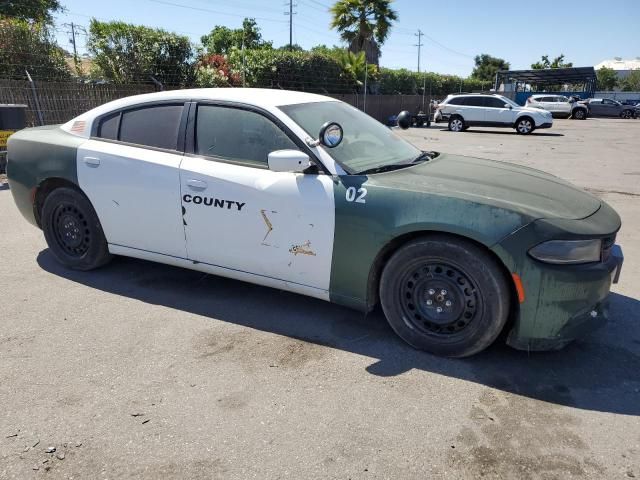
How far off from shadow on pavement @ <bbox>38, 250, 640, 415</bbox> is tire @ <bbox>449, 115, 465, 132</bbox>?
836 inches

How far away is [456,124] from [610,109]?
64.5 feet

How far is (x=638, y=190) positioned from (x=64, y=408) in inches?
373

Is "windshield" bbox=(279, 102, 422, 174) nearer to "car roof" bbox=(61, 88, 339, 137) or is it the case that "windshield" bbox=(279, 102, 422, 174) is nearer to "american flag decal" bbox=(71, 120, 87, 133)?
"car roof" bbox=(61, 88, 339, 137)

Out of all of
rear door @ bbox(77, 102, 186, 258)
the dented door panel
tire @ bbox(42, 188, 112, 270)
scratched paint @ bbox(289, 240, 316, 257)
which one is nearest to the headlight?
the dented door panel

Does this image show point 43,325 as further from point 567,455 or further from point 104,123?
point 567,455

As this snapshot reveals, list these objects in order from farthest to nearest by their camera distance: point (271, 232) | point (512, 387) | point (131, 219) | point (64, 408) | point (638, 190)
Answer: point (638, 190), point (131, 219), point (271, 232), point (512, 387), point (64, 408)

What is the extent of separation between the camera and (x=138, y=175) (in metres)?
3.92

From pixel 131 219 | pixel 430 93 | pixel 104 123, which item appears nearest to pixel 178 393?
pixel 131 219

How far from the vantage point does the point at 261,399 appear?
2.79 metres

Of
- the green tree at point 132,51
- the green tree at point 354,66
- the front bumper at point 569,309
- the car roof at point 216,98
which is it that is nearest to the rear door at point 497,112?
the green tree at point 354,66

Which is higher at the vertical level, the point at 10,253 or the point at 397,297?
the point at 397,297

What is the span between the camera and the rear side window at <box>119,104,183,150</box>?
395 cm

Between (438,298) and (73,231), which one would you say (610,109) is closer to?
(438,298)

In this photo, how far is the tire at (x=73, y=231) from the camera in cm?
433
